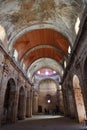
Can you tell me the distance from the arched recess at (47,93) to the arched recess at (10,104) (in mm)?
19575

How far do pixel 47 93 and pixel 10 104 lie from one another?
68.4 feet

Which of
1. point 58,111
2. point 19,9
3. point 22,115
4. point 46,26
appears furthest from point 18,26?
point 58,111

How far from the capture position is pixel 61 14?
31.2ft

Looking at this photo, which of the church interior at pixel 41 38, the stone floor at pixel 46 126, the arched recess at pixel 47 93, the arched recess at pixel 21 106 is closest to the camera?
the stone floor at pixel 46 126

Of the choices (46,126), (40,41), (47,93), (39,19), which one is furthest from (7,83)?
(47,93)

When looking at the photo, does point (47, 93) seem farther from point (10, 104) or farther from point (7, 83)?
point (7, 83)

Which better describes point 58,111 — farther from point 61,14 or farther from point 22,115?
point 61,14

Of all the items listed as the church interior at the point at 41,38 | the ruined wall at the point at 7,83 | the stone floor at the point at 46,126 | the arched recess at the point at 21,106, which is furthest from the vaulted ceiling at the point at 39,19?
the stone floor at the point at 46,126

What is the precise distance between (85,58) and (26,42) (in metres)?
8.29

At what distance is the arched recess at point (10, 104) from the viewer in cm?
1080

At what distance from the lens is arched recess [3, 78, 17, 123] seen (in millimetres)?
10797

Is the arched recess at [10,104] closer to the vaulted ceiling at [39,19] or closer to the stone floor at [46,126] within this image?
the stone floor at [46,126]

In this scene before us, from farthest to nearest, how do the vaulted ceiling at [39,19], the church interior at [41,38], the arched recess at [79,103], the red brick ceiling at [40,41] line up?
the red brick ceiling at [40,41] < the arched recess at [79,103] < the vaulted ceiling at [39,19] < the church interior at [41,38]

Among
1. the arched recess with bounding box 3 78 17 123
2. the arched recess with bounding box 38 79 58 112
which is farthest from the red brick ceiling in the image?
the arched recess with bounding box 38 79 58 112
